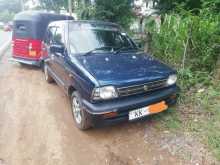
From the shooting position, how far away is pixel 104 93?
119 inches

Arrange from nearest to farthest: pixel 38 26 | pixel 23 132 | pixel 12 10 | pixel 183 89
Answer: pixel 23 132, pixel 183 89, pixel 38 26, pixel 12 10

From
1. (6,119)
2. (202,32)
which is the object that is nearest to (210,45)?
(202,32)

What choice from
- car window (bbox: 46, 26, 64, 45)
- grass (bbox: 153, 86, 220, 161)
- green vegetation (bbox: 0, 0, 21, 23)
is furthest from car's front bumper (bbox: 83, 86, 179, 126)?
green vegetation (bbox: 0, 0, 21, 23)

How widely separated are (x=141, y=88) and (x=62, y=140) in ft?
4.80

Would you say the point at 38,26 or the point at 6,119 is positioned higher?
the point at 38,26

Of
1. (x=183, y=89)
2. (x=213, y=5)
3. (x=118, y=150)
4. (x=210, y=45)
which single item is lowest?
(x=118, y=150)

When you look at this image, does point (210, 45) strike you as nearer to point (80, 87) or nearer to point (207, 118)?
point (207, 118)

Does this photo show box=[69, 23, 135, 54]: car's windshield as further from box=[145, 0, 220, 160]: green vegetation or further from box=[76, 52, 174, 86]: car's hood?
box=[145, 0, 220, 160]: green vegetation

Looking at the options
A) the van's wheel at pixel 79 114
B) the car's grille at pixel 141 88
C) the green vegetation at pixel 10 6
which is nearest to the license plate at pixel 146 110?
the car's grille at pixel 141 88

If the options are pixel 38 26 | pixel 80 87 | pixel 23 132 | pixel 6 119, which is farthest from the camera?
pixel 38 26

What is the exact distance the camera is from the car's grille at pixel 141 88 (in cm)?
309

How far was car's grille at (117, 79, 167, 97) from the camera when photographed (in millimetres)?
3086

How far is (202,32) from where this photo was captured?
15.2 ft

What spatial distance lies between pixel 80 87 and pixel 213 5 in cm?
408
